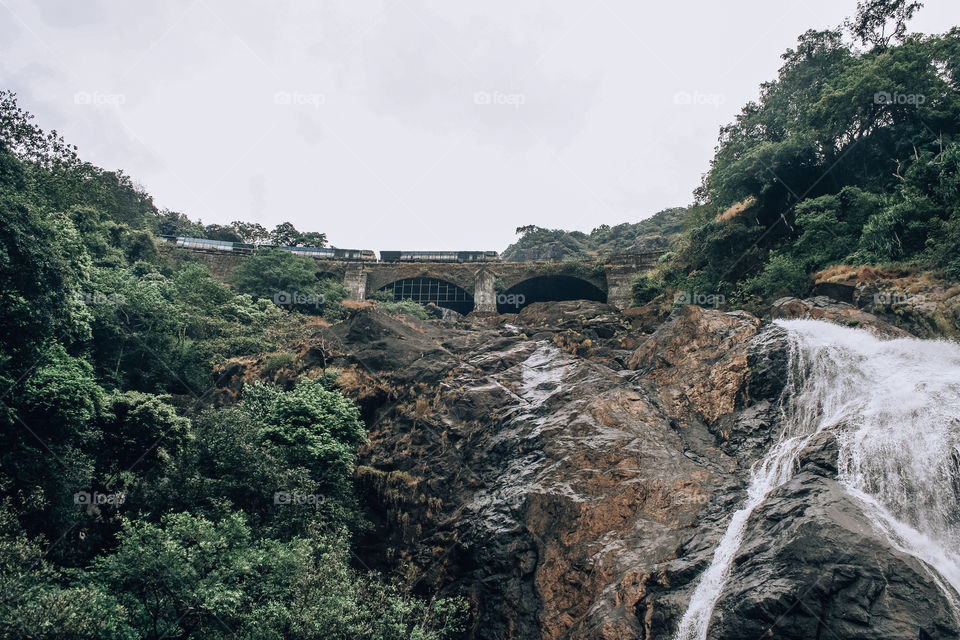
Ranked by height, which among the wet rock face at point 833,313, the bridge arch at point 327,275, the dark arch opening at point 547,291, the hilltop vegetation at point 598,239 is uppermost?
the hilltop vegetation at point 598,239

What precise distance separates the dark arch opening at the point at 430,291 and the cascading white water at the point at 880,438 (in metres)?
31.6

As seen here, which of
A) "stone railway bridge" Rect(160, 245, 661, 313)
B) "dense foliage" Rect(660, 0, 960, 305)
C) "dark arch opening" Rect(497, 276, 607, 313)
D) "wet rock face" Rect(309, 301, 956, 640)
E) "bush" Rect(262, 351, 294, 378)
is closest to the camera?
"wet rock face" Rect(309, 301, 956, 640)

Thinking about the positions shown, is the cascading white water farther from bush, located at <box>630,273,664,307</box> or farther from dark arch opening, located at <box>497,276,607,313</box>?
dark arch opening, located at <box>497,276,607,313</box>

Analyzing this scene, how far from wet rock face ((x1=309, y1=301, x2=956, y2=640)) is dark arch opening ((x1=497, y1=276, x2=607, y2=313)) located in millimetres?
19833

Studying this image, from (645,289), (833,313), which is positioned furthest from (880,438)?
(645,289)

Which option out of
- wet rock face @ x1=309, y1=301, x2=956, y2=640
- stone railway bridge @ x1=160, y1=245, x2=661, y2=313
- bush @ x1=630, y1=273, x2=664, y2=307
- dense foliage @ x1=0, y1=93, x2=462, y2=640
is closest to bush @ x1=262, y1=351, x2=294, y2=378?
wet rock face @ x1=309, y1=301, x2=956, y2=640

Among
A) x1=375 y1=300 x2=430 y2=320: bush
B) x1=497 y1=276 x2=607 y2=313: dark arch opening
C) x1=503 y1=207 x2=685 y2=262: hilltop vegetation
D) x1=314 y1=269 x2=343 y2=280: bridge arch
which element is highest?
x1=503 y1=207 x2=685 y2=262: hilltop vegetation

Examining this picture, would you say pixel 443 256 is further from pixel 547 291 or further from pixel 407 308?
pixel 407 308

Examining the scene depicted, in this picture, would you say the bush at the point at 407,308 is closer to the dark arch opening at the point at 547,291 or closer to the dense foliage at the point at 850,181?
the dark arch opening at the point at 547,291

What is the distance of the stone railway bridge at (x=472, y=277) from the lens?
1708 inches

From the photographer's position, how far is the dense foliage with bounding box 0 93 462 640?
41.6 feet

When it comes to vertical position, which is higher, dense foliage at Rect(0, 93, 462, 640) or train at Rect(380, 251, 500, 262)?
train at Rect(380, 251, 500, 262)

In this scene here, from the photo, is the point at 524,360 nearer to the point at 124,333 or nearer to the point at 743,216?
the point at 743,216

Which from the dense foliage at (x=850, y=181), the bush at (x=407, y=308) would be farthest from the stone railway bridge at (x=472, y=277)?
the dense foliage at (x=850, y=181)
